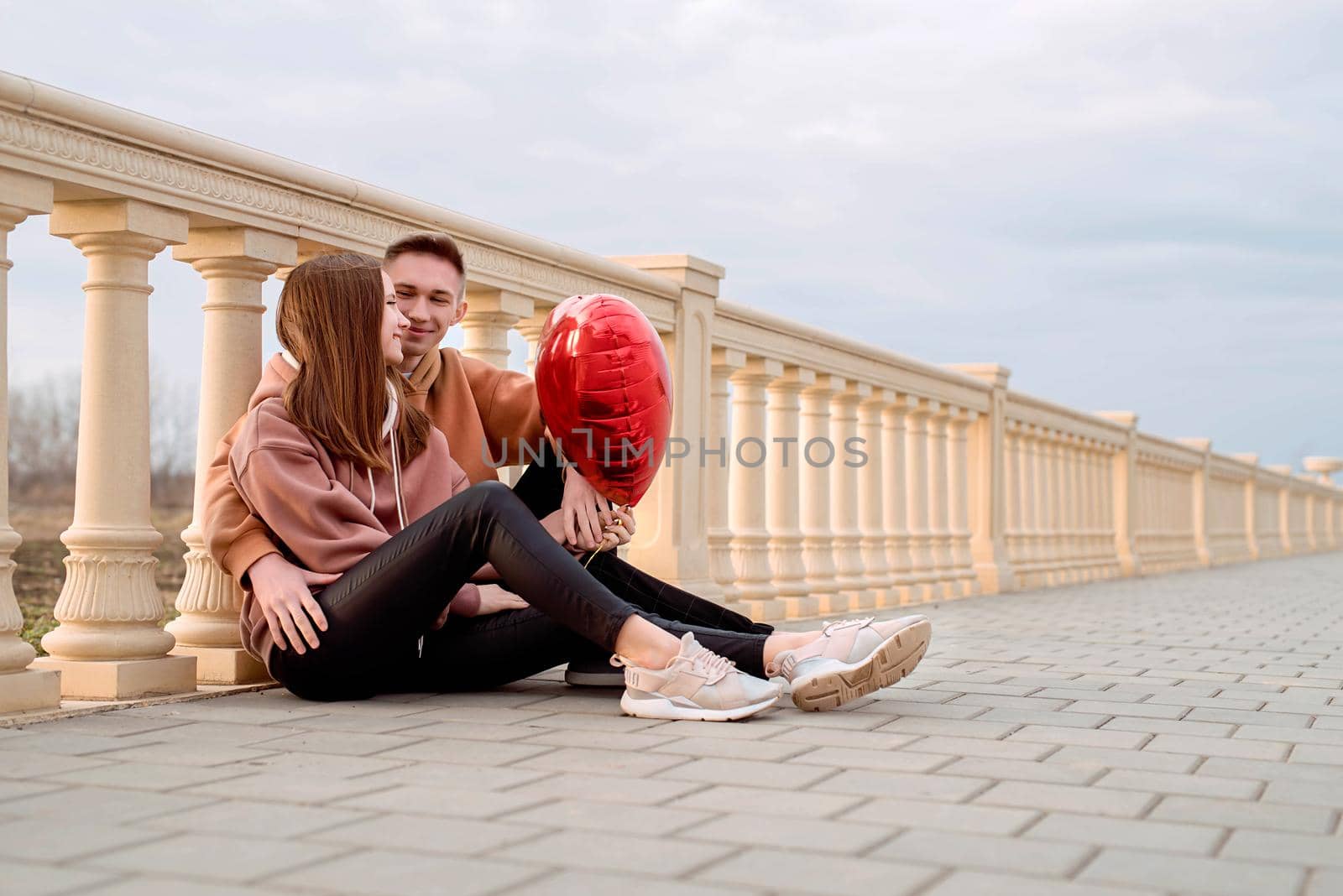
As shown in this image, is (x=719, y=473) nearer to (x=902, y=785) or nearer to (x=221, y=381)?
(x=221, y=381)

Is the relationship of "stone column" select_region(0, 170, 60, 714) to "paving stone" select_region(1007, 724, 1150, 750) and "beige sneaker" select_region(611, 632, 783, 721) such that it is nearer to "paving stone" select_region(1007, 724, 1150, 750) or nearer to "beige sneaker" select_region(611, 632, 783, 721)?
"beige sneaker" select_region(611, 632, 783, 721)

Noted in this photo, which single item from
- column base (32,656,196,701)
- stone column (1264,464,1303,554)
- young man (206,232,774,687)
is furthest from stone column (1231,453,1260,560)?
column base (32,656,196,701)

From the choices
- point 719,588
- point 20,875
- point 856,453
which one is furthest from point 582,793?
point 856,453

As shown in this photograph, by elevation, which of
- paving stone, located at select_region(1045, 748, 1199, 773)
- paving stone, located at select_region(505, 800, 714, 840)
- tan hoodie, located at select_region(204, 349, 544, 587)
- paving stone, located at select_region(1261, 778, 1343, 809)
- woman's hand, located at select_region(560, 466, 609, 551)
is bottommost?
paving stone, located at select_region(1261, 778, 1343, 809)

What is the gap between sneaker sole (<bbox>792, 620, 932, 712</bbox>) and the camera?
10.5ft

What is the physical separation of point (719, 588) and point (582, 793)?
387 centimetres

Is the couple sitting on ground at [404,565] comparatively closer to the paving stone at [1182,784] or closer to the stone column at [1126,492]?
the paving stone at [1182,784]

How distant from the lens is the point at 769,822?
6.89 ft

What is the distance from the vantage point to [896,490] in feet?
27.6

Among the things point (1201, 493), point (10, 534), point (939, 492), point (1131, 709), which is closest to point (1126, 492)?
point (1201, 493)

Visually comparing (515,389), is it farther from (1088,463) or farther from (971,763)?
(1088,463)

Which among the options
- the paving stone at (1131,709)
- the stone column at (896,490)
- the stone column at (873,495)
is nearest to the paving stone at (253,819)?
the paving stone at (1131,709)

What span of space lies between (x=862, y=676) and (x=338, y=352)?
1428 mm

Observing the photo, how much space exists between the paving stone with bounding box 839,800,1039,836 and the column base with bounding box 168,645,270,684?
2.02m
